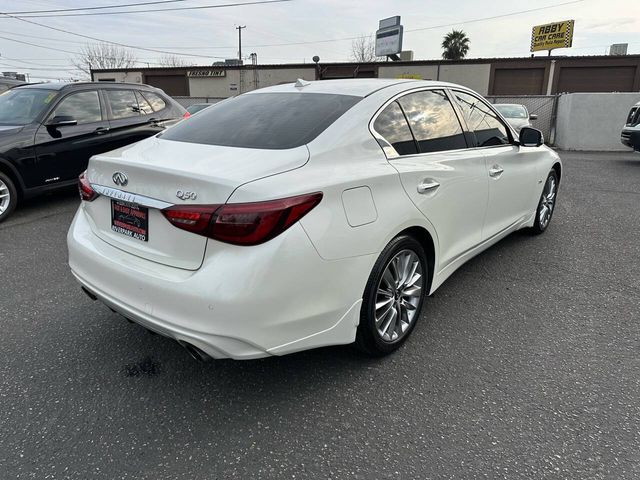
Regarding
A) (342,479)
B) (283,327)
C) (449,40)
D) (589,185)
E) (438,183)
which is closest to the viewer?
(342,479)

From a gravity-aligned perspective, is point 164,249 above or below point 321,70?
below

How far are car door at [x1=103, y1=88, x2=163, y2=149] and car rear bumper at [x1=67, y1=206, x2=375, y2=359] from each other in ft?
16.7

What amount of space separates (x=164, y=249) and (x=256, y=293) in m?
0.54

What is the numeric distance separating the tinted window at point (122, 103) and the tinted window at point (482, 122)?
527 centimetres

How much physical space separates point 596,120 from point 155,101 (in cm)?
1473

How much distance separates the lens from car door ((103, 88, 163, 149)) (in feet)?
22.4

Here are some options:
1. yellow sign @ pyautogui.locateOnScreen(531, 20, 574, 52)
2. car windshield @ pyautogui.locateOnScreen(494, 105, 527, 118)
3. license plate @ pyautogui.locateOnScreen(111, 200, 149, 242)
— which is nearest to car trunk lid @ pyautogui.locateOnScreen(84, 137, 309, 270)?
license plate @ pyautogui.locateOnScreen(111, 200, 149, 242)

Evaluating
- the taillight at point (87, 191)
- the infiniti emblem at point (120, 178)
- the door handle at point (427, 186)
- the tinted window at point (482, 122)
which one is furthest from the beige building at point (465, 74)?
the infiniti emblem at point (120, 178)

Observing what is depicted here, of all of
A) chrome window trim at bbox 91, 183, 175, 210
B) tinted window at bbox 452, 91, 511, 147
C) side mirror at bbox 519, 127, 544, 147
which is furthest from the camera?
side mirror at bbox 519, 127, 544, 147

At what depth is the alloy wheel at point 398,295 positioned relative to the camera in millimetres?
2695

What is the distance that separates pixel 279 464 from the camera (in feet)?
6.75

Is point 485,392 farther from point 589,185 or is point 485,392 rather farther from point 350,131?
point 589,185

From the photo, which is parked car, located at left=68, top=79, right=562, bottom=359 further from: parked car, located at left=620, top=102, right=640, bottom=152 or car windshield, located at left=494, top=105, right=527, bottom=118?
car windshield, located at left=494, top=105, right=527, bottom=118

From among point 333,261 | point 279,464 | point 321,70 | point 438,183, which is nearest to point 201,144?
point 333,261
